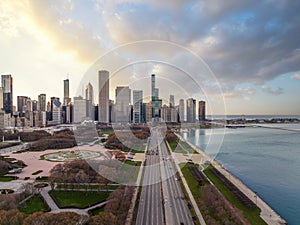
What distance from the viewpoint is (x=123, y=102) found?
19.2m

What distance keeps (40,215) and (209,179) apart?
21.7ft

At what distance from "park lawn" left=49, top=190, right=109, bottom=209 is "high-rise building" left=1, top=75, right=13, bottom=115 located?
40.6 meters

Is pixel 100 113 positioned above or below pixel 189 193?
above

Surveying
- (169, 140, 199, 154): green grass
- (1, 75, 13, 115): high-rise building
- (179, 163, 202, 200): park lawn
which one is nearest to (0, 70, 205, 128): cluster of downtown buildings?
(1, 75, 13, 115): high-rise building

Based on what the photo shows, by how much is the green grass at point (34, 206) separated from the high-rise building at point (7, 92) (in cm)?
4066

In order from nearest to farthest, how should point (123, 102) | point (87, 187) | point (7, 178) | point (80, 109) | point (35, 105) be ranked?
point (87, 187) < point (7, 178) < point (123, 102) < point (80, 109) < point (35, 105)

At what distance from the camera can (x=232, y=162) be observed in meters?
→ 13.4

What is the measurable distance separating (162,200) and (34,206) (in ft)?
11.9

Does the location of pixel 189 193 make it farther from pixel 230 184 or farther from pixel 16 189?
pixel 16 189

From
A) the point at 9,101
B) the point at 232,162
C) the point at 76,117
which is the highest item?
the point at 9,101

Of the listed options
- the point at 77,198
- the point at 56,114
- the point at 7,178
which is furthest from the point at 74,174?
the point at 56,114

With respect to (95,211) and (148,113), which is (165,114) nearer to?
(148,113)

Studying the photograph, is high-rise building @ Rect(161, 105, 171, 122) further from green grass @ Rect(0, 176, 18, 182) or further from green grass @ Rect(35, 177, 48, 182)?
green grass @ Rect(0, 176, 18, 182)

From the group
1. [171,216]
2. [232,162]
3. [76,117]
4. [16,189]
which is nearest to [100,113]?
[76,117]
